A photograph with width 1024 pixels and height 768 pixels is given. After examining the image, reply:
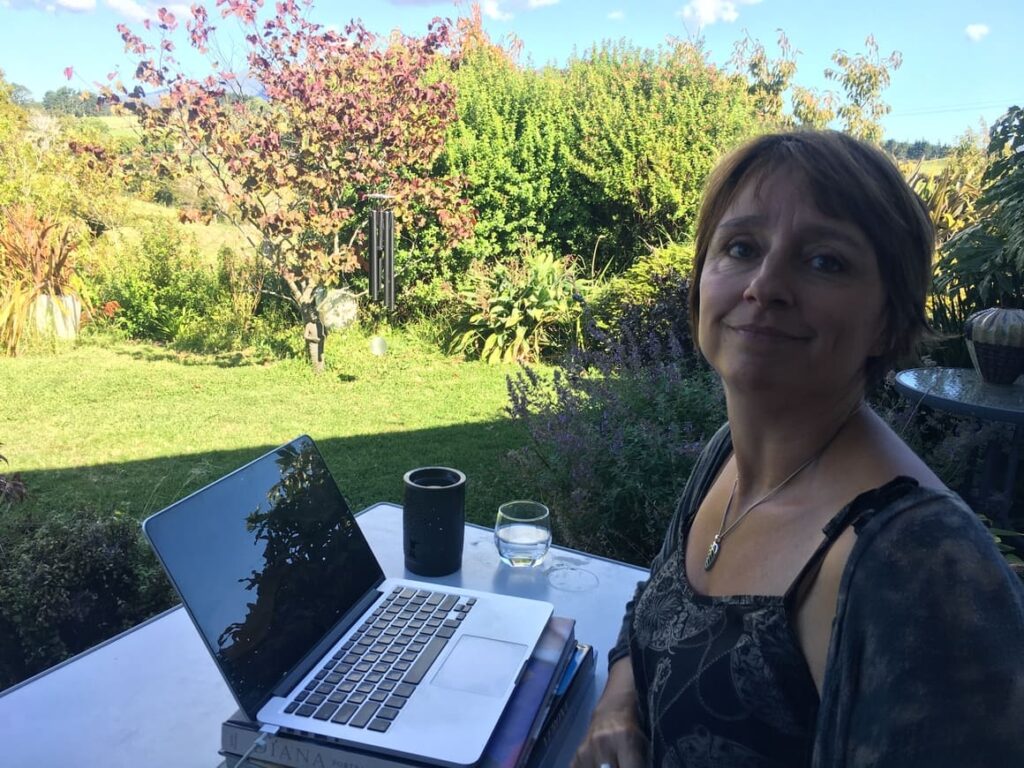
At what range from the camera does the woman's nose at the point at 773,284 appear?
98cm

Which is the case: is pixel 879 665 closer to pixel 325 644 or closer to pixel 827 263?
pixel 827 263

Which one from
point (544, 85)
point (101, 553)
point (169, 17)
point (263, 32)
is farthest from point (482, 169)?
point (101, 553)

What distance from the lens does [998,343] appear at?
3.17 metres

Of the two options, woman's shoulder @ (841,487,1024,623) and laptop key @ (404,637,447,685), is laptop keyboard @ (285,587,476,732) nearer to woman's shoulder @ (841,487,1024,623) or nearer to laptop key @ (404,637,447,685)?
laptop key @ (404,637,447,685)

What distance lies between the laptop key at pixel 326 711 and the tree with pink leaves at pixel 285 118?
18.4 feet

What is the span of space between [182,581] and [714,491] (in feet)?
2.67

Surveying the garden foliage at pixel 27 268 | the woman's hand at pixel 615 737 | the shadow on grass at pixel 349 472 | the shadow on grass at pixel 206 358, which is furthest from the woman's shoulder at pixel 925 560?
the garden foliage at pixel 27 268

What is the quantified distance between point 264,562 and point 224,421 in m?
4.37

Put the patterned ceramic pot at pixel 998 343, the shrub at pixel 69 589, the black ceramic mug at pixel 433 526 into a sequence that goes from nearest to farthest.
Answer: the black ceramic mug at pixel 433 526 < the shrub at pixel 69 589 < the patterned ceramic pot at pixel 998 343

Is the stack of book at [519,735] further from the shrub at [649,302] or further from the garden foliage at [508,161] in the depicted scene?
the garden foliage at [508,161]

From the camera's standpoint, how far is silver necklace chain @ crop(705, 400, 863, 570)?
0.99 metres

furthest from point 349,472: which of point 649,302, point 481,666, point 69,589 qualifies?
point 481,666

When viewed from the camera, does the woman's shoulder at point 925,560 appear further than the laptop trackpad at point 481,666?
No

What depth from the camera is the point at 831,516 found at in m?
0.87
